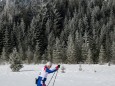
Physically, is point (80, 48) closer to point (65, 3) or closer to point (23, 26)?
point (23, 26)

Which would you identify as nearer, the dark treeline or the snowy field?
the snowy field

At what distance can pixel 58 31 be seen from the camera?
13438cm

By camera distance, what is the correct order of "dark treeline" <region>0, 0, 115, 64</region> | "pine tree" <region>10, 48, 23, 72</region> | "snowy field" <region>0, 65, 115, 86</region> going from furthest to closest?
"dark treeline" <region>0, 0, 115, 64</region> → "pine tree" <region>10, 48, 23, 72</region> → "snowy field" <region>0, 65, 115, 86</region>

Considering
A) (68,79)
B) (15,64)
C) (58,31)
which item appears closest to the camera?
(68,79)

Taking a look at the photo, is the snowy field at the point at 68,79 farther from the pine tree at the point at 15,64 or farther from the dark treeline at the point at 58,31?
the dark treeline at the point at 58,31

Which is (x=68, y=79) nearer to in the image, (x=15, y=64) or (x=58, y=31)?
(x=15, y=64)

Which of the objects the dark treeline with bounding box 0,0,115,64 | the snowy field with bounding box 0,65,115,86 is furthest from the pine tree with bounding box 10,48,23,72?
the dark treeline with bounding box 0,0,115,64

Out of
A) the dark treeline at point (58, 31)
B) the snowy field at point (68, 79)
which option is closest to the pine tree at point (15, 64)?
the snowy field at point (68, 79)

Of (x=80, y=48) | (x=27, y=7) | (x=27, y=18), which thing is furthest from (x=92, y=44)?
(x=27, y=7)

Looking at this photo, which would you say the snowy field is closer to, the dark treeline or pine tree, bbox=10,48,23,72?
pine tree, bbox=10,48,23,72

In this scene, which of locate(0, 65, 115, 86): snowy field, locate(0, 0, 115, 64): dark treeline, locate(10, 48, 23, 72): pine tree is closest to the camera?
locate(0, 65, 115, 86): snowy field

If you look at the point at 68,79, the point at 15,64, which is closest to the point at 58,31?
the point at 15,64

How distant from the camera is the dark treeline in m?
78.2

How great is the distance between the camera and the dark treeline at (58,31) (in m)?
78.2
